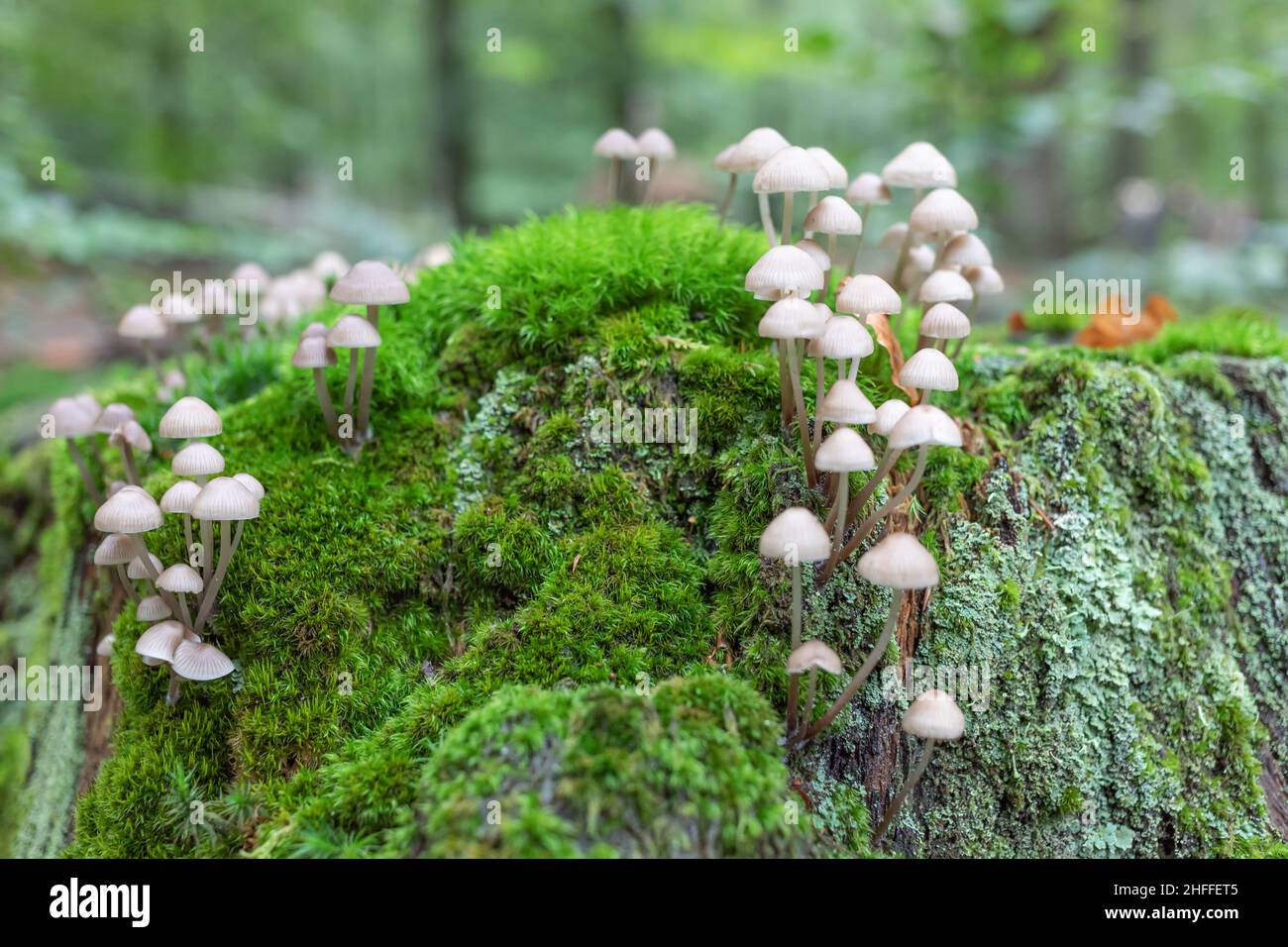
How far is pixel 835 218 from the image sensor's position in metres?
3.41

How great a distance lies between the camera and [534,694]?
2.71 metres

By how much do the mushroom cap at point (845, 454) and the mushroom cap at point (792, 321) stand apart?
0.39 metres

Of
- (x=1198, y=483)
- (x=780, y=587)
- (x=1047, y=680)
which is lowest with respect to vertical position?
(x=1047, y=680)

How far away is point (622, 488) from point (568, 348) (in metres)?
0.77

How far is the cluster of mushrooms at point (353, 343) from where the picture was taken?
11.3ft

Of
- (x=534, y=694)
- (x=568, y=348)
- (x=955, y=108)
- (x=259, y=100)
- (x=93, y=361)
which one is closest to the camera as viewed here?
(x=534, y=694)

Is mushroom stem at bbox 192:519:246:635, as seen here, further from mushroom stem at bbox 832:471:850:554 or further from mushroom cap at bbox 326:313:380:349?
mushroom stem at bbox 832:471:850:554

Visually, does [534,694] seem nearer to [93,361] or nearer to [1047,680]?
[1047,680]

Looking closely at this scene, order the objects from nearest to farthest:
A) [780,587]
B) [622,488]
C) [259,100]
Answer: [780,587], [622,488], [259,100]

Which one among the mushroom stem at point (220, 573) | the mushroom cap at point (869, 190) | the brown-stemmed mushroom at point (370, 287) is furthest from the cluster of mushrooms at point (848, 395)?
the mushroom stem at point (220, 573)

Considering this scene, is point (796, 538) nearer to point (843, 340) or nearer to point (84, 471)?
point (843, 340)

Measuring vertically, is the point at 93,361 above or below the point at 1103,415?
above

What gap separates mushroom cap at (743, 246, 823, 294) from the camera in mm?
3064
